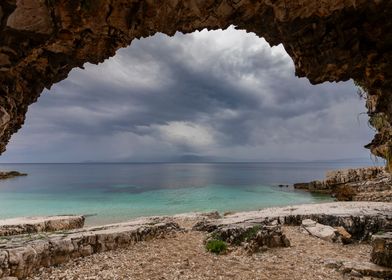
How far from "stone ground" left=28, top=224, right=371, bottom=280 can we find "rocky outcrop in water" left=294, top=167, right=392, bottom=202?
2039cm

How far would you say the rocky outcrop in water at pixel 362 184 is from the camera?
2907 centimetres

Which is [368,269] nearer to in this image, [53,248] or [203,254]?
[203,254]

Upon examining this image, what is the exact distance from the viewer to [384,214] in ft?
45.4

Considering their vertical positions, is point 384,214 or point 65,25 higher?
point 65,25

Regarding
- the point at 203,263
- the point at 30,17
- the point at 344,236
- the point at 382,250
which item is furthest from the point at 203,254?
the point at 30,17

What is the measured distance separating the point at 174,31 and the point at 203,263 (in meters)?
7.96

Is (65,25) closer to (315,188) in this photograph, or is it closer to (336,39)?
(336,39)

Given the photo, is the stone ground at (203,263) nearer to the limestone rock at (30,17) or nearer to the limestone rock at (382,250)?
the limestone rock at (382,250)

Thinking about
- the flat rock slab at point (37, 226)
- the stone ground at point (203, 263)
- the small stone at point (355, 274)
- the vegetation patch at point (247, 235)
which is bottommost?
the flat rock slab at point (37, 226)

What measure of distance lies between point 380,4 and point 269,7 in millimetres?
2979

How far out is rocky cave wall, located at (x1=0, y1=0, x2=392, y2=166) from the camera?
6793mm

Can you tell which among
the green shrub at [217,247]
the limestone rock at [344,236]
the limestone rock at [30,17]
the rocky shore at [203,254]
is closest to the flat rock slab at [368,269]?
the rocky shore at [203,254]

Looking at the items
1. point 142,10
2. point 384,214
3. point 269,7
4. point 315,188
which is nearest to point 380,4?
point 269,7

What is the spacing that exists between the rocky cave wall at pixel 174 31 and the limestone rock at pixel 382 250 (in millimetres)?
2952
